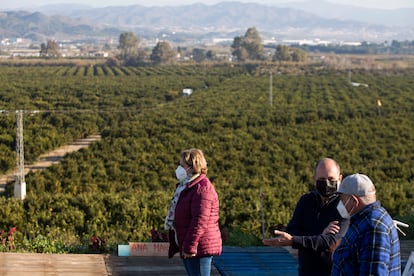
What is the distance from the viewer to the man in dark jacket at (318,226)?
13.1 feet

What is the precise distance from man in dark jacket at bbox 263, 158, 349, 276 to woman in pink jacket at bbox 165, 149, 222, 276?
46 cm

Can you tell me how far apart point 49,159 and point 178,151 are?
189 inches

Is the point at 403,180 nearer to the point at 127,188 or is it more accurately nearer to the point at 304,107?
the point at 127,188

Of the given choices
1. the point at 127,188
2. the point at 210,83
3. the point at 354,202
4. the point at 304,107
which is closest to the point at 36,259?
the point at 354,202

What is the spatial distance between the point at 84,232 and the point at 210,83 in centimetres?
5551

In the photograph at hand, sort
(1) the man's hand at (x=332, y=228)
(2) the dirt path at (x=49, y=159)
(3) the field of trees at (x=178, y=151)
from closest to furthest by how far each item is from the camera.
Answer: (1) the man's hand at (x=332, y=228)
(3) the field of trees at (x=178, y=151)
(2) the dirt path at (x=49, y=159)

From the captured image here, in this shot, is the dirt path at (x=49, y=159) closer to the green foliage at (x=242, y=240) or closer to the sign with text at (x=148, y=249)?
the green foliage at (x=242, y=240)

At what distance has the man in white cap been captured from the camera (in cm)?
330

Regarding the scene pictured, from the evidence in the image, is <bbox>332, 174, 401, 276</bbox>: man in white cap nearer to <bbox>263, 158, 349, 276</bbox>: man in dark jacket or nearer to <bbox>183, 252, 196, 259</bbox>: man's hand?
<bbox>263, 158, 349, 276</bbox>: man in dark jacket

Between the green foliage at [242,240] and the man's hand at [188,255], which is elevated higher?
the man's hand at [188,255]

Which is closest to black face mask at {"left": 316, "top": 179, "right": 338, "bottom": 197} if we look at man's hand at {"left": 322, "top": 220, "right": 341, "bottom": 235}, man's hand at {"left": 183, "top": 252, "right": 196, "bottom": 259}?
man's hand at {"left": 322, "top": 220, "right": 341, "bottom": 235}

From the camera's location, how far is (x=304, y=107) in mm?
42500

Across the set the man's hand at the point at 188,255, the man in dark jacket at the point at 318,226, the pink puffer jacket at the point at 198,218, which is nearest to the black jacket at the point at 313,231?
the man in dark jacket at the point at 318,226

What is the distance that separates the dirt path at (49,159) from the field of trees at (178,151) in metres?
0.34
